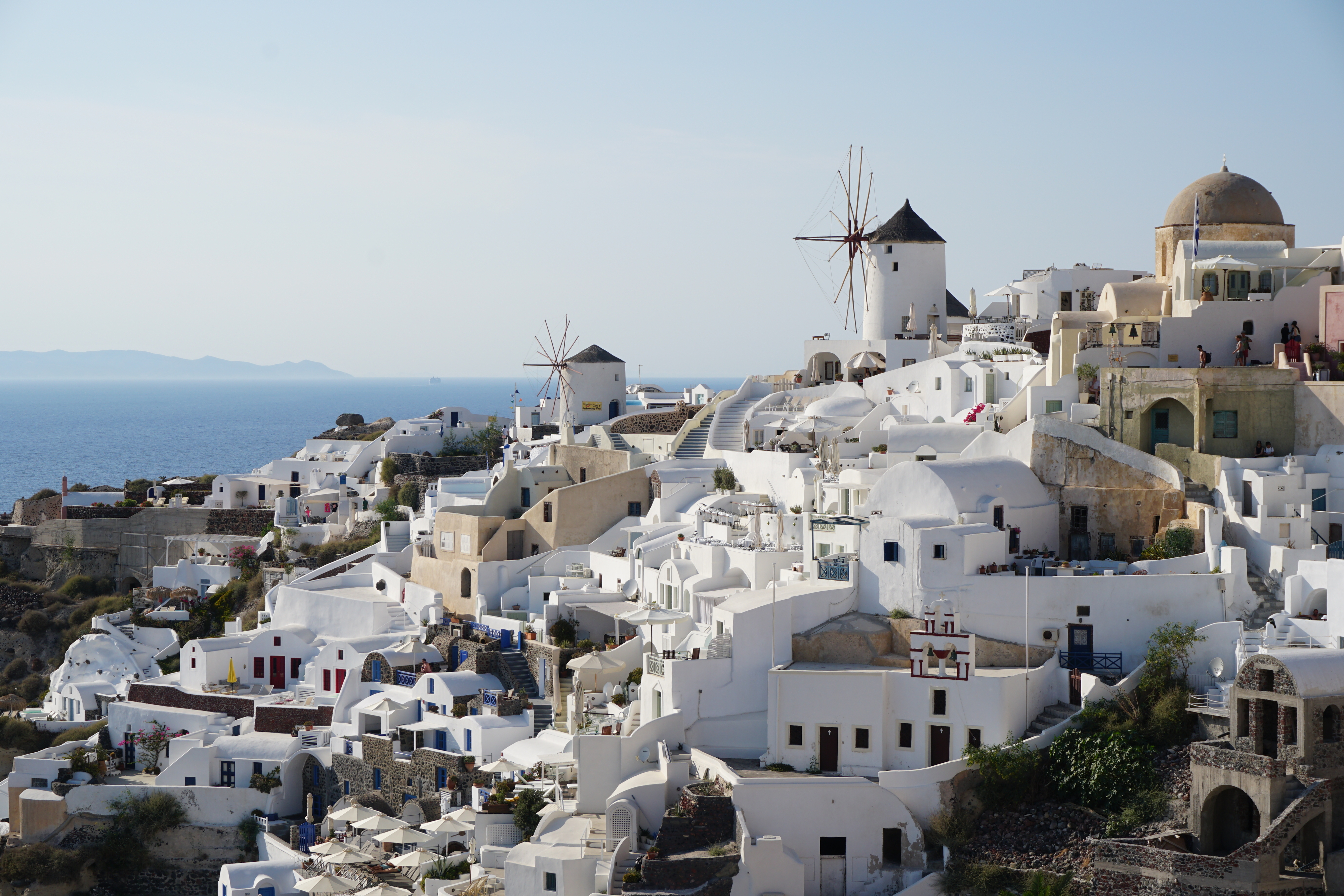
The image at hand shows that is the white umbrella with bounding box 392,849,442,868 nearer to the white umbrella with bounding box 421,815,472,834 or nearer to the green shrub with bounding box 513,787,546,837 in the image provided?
the white umbrella with bounding box 421,815,472,834

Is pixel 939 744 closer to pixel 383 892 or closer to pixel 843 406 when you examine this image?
pixel 383 892

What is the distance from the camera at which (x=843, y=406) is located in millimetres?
43000

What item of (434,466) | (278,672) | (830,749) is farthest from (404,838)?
(434,466)

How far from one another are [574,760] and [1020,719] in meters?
8.74

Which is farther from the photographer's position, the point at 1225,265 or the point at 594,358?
the point at 594,358

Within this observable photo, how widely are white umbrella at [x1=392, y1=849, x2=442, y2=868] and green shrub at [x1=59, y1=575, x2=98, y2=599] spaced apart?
28.6m

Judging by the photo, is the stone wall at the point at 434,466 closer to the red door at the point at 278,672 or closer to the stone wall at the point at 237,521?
the stone wall at the point at 237,521

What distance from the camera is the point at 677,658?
3134 cm

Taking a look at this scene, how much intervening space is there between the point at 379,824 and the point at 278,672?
10.3 metres

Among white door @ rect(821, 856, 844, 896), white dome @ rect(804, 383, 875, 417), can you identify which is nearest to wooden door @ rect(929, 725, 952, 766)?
white door @ rect(821, 856, 844, 896)

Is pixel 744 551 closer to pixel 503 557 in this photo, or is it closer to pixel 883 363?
pixel 503 557

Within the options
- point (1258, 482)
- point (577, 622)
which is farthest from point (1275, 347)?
point (577, 622)

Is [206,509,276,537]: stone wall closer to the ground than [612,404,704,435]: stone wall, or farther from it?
closer to the ground

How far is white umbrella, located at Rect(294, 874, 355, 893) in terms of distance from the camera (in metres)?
30.4
